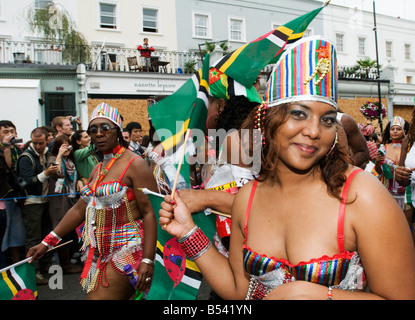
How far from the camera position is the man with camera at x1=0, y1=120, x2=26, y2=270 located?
5121mm

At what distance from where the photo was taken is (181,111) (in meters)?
2.13

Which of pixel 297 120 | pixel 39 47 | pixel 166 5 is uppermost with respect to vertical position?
pixel 166 5

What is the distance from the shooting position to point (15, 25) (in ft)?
62.2

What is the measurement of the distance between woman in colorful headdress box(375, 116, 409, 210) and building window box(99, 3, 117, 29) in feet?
59.8


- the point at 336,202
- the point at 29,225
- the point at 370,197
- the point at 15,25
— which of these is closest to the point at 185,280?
the point at 336,202

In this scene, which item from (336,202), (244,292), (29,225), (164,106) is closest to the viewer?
(336,202)

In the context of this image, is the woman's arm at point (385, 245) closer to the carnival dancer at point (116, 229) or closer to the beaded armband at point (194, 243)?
the beaded armband at point (194, 243)

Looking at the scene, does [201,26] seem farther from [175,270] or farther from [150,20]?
[175,270]

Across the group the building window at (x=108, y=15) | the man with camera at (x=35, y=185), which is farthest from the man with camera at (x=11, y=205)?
the building window at (x=108, y=15)

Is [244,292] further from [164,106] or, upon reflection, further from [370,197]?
[164,106]

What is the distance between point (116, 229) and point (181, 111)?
5.01 feet

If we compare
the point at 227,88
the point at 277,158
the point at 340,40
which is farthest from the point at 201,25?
the point at 277,158
